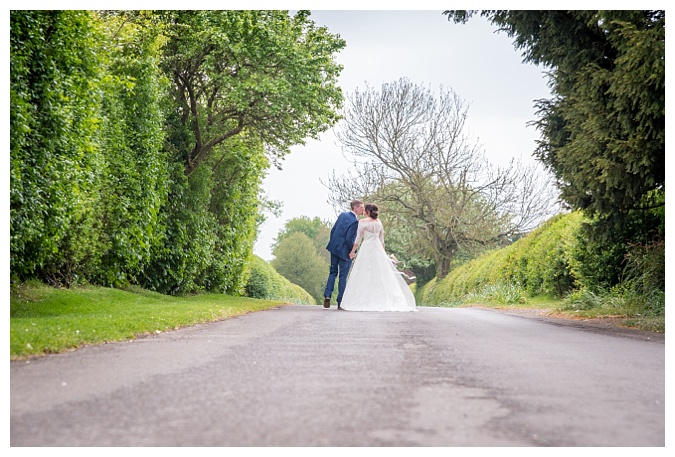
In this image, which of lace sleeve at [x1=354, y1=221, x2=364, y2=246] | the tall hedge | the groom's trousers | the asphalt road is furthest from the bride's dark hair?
the asphalt road

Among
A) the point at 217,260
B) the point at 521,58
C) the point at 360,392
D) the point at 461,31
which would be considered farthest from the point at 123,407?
the point at 217,260

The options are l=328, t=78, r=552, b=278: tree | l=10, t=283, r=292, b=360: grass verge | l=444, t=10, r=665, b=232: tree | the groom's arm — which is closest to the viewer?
l=10, t=283, r=292, b=360: grass verge

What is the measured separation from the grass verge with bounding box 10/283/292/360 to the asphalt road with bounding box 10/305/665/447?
361mm

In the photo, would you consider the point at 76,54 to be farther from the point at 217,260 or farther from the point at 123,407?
the point at 217,260

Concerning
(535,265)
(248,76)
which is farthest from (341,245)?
(535,265)

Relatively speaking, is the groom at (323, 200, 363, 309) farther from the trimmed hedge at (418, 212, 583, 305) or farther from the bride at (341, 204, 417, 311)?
the trimmed hedge at (418, 212, 583, 305)

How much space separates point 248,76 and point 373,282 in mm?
6540

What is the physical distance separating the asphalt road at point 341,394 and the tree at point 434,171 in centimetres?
2849

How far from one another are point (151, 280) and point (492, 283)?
1459cm

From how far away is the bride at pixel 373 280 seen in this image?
57.5ft

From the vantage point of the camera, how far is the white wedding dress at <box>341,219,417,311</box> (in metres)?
17.5

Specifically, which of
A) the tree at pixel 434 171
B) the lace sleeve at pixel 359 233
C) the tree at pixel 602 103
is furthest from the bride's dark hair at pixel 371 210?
the tree at pixel 434 171

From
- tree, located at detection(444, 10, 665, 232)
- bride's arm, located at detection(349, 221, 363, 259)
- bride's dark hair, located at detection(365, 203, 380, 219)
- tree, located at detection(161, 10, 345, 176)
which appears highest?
tree, located at detection(161, 10, 345, 176)

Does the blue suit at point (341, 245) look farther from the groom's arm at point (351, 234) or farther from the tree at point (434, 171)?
the tree at point (434, 171)
